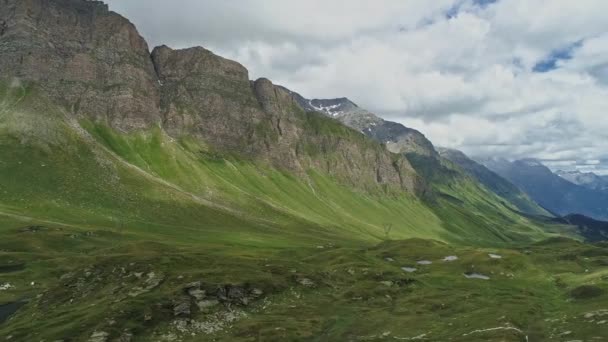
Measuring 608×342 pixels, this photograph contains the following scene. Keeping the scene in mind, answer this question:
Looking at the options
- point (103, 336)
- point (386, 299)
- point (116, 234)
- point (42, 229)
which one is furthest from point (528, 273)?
point (42, 229)

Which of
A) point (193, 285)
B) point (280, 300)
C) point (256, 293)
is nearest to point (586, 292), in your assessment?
point (280, 300)

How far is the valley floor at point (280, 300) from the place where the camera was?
78.1 metres

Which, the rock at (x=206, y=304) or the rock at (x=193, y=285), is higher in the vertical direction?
the rock at (x=193, y=285)

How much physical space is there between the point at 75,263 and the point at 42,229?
50192 millimetres

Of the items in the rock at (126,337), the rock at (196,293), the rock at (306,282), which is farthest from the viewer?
the rock at (306,282)

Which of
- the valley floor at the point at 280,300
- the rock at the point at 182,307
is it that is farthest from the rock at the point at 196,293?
the rock at the point at 182,307

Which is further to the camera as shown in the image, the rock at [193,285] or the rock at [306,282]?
the rock at [306,282]

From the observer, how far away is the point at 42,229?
17612cm

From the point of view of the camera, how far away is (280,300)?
98.1m

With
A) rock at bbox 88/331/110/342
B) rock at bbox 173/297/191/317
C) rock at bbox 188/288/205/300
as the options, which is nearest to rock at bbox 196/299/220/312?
rock at bbox 188/288/205/300

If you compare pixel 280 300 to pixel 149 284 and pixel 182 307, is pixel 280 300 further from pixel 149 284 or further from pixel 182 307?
pixel 149 284

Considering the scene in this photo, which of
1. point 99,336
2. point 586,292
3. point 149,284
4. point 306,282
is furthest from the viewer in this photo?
point 306,282

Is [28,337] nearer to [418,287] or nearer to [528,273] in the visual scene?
[418,287]

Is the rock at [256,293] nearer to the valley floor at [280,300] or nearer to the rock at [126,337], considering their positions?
the valley floor at [280,300]
